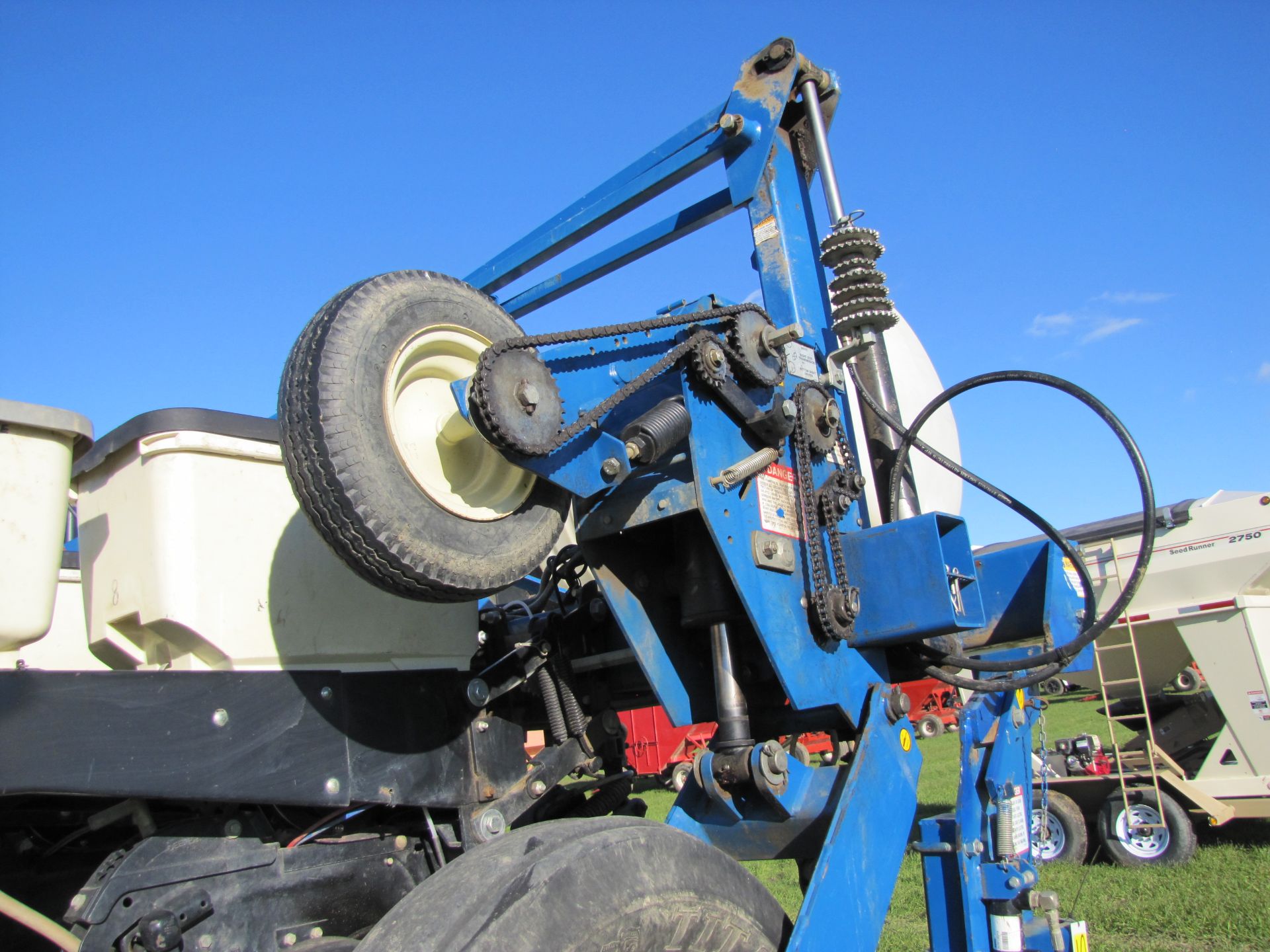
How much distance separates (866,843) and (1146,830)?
670 cm

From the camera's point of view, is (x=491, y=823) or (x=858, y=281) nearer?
(x=491, y=823)

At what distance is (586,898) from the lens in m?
1.82

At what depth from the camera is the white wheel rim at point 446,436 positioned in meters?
2.41

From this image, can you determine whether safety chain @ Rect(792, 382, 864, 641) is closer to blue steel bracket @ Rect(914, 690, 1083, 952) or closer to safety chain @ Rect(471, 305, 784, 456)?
safety chain @ Rect(471, 305, 784, 456)

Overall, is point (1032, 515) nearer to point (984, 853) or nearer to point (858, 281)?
point (858, 281)

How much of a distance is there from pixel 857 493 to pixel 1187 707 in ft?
23.4

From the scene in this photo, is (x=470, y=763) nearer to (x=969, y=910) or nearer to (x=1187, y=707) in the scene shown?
(x=969, y=910)

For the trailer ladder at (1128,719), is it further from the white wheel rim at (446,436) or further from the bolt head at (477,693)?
the white wheel rim at (446,436)

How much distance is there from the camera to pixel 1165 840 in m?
7.60

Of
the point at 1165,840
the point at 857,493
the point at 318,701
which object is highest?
the point at 857,493

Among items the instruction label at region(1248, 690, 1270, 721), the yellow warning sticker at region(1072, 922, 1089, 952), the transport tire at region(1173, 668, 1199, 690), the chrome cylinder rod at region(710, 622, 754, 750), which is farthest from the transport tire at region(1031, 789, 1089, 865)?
the chrome cylinder rod at region(710, 622, 754, 750)

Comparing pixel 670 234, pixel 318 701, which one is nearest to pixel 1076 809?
pixel 670 234

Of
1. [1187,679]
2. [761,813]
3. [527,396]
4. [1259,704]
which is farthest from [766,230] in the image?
[1187,679]

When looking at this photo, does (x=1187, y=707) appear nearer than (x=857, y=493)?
No
